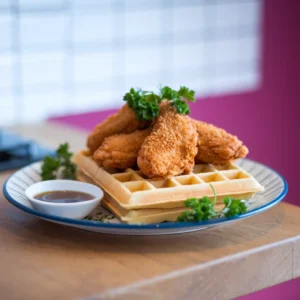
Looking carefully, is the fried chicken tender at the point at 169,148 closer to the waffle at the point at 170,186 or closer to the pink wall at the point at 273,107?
the waffle at the point at 170,186

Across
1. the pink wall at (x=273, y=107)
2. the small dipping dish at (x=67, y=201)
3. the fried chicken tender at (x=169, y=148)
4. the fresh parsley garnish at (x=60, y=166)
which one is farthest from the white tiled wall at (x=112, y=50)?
the small dipping dish at (x=67, y=201)

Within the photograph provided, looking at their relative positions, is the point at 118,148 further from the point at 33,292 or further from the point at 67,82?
the point at 67,82

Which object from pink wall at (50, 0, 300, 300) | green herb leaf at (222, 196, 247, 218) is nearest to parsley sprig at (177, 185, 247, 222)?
green herb leaf at (222, 196, 247, 218)

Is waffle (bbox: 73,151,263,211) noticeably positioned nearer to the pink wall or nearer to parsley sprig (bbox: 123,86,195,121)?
parsley sprig (bbox: 123,86,195,121)

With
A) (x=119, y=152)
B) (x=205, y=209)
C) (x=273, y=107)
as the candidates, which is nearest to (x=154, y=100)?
(x=119, y=152)

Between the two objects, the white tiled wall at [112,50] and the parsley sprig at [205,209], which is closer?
the parsley sprig at [205,209]
